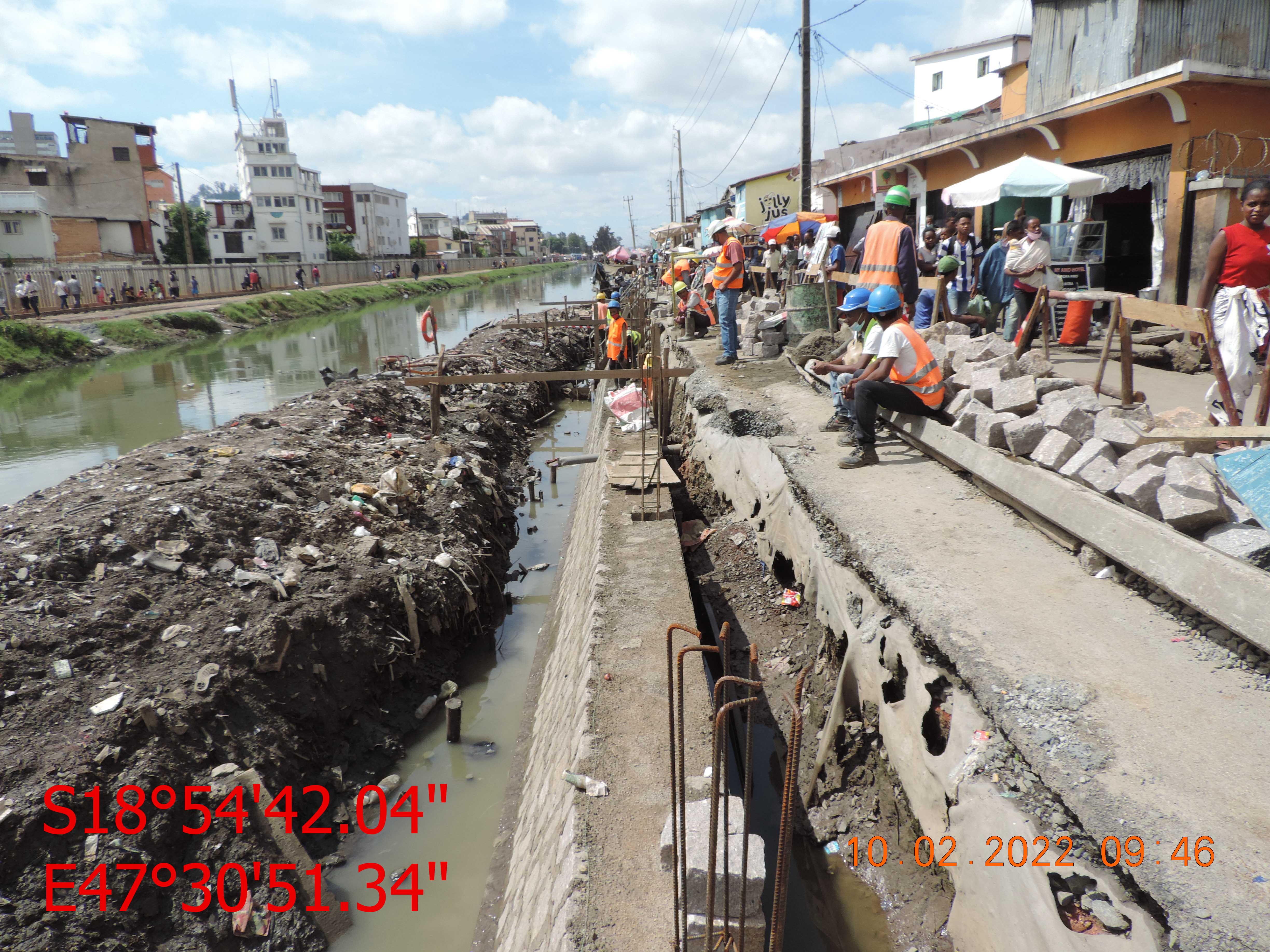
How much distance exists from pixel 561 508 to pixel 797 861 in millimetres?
7075

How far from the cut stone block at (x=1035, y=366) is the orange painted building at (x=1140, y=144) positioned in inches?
146

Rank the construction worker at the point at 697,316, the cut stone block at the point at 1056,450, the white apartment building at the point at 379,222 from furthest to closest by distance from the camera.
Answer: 1. the white apartment building at the point at 379,222
2. the construction worker at the point at 697,316
3. the cut stone block at the point at 1056,450

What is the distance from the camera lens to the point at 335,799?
15.8 feet

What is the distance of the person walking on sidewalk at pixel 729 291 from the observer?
9.39 meters

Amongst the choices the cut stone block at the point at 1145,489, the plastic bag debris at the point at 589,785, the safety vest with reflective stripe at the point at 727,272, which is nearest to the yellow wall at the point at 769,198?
the safety vest with reflective stripe at the point at 727,272

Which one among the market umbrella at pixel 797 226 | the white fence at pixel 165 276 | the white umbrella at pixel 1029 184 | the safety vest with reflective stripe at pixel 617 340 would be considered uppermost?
the white fence at pixel 165 276

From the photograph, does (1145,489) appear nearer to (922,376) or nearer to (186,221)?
(922,376)

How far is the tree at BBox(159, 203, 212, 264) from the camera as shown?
4262 centimetres

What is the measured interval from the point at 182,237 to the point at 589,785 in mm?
49748

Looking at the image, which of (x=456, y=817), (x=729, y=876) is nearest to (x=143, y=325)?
(x=456, y=817)

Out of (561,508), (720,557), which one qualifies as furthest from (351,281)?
(720,557)

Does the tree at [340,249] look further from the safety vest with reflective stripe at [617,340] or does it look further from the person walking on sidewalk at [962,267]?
the person walking on sidewalk at [962,267]

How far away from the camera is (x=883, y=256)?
6.25 metres

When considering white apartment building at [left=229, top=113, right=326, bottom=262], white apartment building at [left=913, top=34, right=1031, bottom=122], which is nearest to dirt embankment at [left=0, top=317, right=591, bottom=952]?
white apartment building at [left=913, top=34, right=1031, bottom=122]
